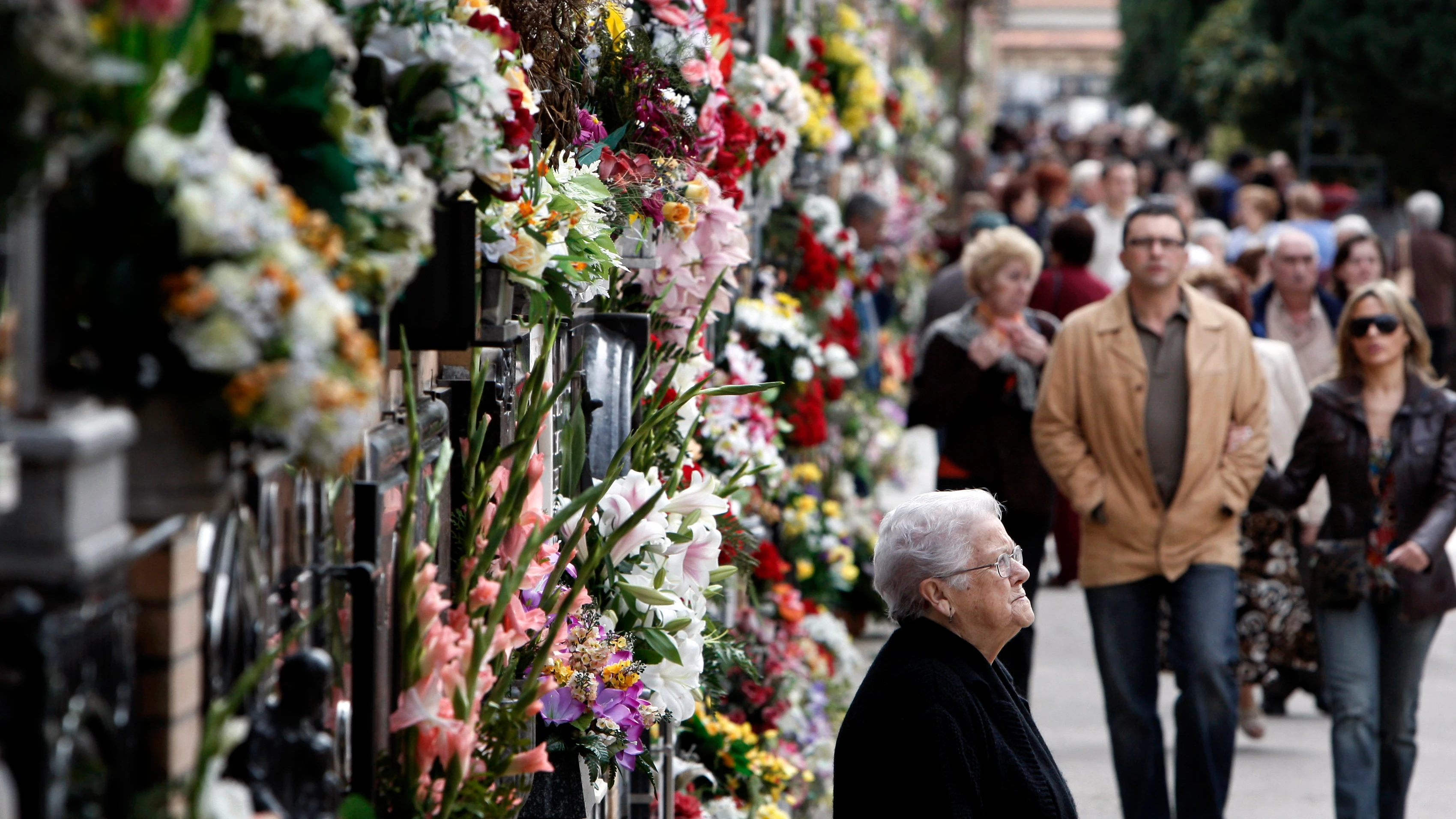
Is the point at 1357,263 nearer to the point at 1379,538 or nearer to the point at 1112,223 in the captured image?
the point at 1379,538

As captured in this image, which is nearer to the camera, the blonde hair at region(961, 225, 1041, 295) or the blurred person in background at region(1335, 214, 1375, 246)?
Result: the blonde hair at region(961, 225, 1041, 295)

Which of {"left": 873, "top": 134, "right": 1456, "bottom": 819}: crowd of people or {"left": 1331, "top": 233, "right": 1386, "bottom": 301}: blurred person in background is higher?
{"left": 1331, "top": 233, "right": 1386, "bottom": 301}: blurred person in background

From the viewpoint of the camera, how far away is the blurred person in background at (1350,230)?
831 cm

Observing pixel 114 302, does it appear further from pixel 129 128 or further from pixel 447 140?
pixel 447 140

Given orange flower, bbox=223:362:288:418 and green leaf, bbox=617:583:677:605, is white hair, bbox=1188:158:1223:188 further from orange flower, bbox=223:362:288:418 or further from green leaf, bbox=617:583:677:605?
orange flower, bbox=223:362:288:418

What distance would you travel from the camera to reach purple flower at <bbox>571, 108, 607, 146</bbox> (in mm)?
3656

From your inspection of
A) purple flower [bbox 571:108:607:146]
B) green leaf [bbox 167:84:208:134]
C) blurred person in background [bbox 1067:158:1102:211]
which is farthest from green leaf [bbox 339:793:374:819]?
blurred person in background [bbox 1067:158:1102:211]

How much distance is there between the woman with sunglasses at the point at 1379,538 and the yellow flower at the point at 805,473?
197 cm

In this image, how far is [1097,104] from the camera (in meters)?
68.1

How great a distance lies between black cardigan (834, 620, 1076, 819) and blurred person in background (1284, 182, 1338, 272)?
334 inches

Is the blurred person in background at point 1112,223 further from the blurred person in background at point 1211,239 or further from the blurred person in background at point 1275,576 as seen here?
the blurred person in background at point 1275,576

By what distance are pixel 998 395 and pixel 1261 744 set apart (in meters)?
1.96

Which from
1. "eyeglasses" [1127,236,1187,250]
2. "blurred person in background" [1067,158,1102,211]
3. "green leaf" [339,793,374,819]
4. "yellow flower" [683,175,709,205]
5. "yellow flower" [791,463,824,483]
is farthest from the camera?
"blurred person in background" [1067,158,1102,211]

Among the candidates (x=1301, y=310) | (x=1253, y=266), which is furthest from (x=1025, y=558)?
(x=1253, y=266)
